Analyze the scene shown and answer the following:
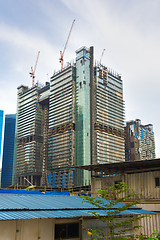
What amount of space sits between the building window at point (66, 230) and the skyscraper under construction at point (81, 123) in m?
119

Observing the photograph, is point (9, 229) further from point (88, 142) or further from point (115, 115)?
point (115, 115)

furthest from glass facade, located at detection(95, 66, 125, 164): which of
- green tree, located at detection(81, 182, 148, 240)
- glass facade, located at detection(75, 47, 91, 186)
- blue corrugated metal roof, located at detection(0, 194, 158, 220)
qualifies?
blue corrugated metal roof, located at detection(0, 194, 158, 220)

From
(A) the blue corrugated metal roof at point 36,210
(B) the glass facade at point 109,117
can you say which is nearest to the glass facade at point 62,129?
(B) the glass facade at point 109,117

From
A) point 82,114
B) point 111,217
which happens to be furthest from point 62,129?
point 111,217

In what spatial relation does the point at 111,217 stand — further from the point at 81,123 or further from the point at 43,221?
the point at 81,123

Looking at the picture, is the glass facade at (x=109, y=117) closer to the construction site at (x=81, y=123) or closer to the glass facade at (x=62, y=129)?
the construction site at (x=81, y=123)

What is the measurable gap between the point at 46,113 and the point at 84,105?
56.9 meters

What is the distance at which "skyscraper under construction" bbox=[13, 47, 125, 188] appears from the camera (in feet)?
487

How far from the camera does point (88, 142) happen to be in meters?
149

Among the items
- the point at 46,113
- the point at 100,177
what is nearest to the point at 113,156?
the point at 46,113

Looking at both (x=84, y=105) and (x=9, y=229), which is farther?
(x=84, y=105)

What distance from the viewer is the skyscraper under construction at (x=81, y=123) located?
14838 cm

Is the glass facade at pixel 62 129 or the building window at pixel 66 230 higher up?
the glass facade at pixel 62 129

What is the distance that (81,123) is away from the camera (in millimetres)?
151125
